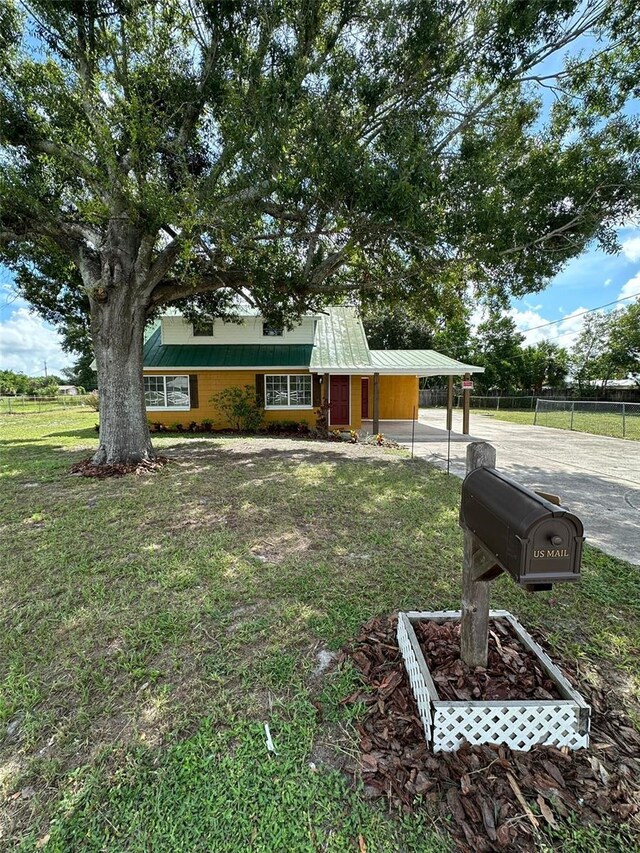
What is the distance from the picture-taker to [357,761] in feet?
6.02

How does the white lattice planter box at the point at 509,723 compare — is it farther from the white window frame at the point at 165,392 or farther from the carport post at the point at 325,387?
the white window frame at the point at 165,392

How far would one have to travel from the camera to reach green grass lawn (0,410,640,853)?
1637mm

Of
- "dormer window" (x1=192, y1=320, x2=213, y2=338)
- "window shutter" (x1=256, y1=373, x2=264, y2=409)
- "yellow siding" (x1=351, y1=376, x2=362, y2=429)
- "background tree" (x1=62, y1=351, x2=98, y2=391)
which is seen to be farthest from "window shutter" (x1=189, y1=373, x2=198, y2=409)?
"background tree" (x1=62, y1=351, x2=98, y2=391)

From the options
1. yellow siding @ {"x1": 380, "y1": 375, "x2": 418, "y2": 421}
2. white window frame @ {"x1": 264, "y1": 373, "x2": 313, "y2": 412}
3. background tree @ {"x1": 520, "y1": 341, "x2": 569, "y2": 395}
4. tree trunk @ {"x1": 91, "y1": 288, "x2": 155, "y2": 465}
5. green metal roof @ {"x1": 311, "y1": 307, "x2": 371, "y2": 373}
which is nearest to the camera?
tree trunk @ {"x1": 91, "y1": 288, "x2": 155, "y2": 465}

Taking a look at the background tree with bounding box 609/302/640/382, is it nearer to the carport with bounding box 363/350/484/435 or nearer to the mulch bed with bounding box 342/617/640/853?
the carport with bounding box 363/350/484/435

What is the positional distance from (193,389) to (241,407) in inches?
86.9

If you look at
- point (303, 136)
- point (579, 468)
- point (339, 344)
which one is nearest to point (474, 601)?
point (303, 136)

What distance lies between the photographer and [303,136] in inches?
220

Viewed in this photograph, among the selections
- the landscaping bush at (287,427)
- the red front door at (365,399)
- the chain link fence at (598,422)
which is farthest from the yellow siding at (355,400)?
the chain link fence at (598,422)

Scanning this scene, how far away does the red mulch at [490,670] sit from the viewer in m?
1.97

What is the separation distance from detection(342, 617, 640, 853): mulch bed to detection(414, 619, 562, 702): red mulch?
0.02 meters

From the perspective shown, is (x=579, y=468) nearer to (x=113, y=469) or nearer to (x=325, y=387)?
(x=325, y=387)

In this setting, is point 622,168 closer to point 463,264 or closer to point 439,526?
point 463,264

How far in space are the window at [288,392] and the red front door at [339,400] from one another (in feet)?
2.87
